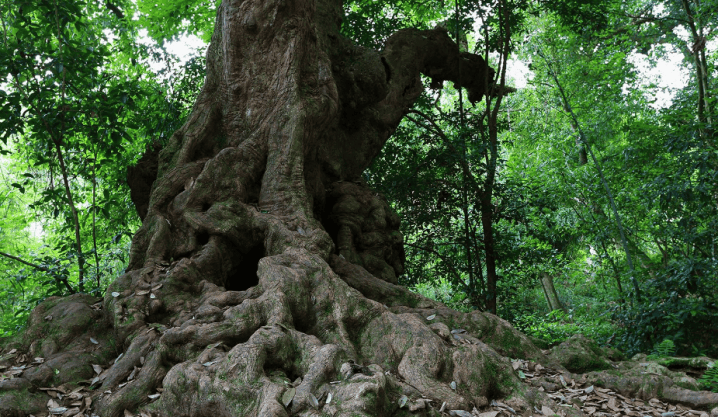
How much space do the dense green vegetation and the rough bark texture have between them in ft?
4.69

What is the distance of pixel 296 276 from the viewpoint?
394 centimetres

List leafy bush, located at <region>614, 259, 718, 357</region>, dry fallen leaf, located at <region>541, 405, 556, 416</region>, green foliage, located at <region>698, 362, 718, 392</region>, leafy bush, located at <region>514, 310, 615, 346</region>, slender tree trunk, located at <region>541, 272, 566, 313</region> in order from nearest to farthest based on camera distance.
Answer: dry fallen leaf, located at <region>541, 405, 556, 416</region>
green foliage, located at <region>698, 362, 718, 392</region>
leafy bush, located at <region>614, 259, 718, 357</region>
leafy bush, located at <region>514, 310, 615, 346</region>
slender tree trunk, located at <region>541, 272, 566, 313</region>

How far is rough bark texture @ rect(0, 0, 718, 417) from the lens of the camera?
3027 millimetres

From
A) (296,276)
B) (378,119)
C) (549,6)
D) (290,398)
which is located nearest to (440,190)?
(378,119)

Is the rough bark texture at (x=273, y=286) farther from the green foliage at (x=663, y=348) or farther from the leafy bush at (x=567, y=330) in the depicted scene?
the leafy bush at (x=567, y=330)

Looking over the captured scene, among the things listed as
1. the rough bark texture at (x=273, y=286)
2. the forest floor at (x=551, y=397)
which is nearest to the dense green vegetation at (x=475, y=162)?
the rough bark texture at (x=273, y=286)

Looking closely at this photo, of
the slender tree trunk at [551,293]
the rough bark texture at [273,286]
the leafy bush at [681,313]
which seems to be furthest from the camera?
the slender tree trunk at [551,293]

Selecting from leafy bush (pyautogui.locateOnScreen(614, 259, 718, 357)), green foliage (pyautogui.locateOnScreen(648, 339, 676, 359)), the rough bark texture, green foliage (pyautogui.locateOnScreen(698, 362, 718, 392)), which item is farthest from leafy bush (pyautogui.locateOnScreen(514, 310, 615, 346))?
the rough bark texture

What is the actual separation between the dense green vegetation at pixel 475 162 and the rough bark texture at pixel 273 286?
1.43 metres

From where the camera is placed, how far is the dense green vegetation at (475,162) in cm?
604

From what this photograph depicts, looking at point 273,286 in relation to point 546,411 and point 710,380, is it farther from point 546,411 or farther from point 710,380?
point 710,380

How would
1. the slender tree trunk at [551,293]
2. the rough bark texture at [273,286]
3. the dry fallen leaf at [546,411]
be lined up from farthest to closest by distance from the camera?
1. the slender tree trunk at [551,293]
2. the dry fallen leaf at [546,411]
3. the rough bark texture at [273,286]

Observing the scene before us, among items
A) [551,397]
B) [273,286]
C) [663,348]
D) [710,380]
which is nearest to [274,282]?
[273,286]

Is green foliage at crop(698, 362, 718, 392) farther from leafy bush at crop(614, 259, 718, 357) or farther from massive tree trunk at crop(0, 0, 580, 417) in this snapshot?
leafy bush at crop(614, 259, 718, 357)
